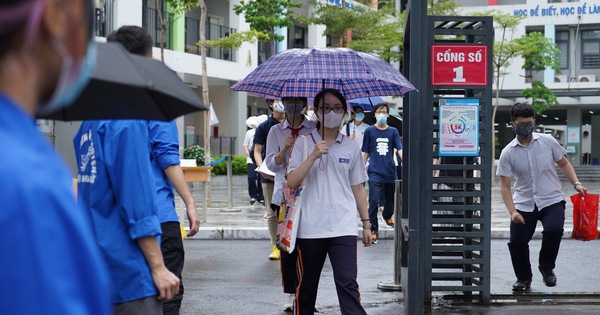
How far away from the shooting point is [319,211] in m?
6.44

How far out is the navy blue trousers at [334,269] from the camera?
20.8ft

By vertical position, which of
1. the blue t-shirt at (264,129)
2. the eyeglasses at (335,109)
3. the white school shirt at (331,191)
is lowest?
the white school shirt at (331,191)

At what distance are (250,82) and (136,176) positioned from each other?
14.5 feet

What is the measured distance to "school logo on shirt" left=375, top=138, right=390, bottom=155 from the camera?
45.7ft

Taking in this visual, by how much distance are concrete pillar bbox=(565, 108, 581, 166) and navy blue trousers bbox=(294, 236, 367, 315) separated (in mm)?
51485

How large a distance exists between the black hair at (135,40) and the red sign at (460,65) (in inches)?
167

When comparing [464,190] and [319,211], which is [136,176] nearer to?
[319,211]

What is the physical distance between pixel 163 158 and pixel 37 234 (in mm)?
3882

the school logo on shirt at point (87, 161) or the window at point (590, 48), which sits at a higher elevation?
the window at point (590, 48)

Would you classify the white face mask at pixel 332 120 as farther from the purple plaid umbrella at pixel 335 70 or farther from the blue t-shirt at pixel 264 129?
the blue t-shirt at pixel 264 129

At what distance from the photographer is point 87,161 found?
3832 mm

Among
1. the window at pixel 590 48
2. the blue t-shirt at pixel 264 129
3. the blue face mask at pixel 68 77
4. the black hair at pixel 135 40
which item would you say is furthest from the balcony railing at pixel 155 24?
the blue face mask at pixel 68 77

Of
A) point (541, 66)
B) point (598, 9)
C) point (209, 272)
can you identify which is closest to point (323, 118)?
point (209, 272)

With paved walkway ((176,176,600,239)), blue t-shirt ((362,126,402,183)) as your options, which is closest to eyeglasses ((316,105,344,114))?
blue t-shirt ((362,126,402,183))
